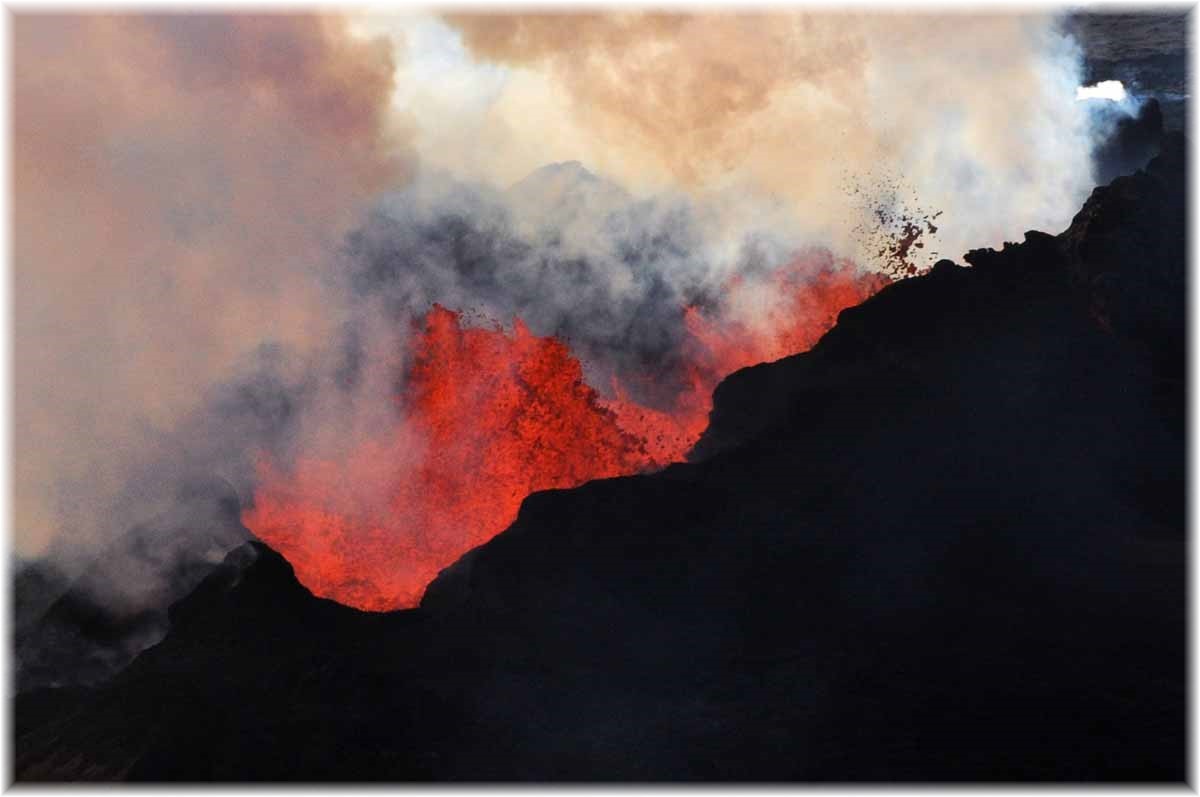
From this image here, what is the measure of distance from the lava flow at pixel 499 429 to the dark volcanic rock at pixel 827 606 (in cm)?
95

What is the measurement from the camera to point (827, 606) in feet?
47.5

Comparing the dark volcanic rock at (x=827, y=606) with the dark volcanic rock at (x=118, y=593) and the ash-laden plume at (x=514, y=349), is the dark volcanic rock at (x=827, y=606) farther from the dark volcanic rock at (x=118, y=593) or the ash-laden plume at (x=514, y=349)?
the ash-laden plume at (x=514, y=349)

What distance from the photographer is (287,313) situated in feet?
57.5

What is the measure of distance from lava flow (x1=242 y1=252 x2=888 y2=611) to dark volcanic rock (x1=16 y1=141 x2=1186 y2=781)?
0.95 meters

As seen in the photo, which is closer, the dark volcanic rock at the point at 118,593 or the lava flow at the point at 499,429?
the dark volcanic rock at the point at 118,593

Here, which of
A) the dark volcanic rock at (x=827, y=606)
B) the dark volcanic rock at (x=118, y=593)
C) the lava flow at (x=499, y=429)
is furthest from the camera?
the lava flow at (x=499, y=429)

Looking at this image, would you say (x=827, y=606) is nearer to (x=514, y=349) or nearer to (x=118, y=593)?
(x=514, y=349)

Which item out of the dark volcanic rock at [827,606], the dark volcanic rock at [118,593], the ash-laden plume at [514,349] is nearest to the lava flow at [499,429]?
the ash-laden plume at [514,349]

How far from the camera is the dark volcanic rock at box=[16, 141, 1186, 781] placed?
12109 millimetres

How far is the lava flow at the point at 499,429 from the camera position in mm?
17500

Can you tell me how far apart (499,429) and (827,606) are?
7188 millimetres

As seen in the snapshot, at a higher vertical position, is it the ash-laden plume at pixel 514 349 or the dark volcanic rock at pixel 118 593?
the ash-laden plume at pixel 514 349

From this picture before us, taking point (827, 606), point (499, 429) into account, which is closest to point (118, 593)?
point (499, 429)

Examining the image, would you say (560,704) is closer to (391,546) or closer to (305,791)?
(305,791)
